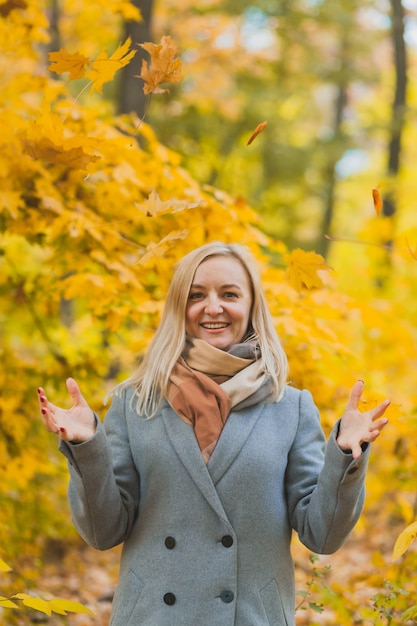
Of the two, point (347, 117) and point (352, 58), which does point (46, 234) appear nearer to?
point (352, 58)

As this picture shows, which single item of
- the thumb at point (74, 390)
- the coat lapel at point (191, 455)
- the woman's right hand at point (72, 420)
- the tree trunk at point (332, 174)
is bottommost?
the tree trunk at point (332, 174)

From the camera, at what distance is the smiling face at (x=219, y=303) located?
234 centimetres

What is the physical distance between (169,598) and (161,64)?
1.50m

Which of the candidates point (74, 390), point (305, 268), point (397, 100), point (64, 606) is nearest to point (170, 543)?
point (64, 606)

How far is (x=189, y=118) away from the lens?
359 inches

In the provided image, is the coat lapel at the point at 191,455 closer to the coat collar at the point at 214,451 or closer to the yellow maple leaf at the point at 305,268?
the coat collar at the point at 214,451

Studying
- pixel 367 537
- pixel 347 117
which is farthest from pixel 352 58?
pixel 367 537

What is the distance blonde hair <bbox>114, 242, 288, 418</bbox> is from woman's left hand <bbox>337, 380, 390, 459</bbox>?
37cm

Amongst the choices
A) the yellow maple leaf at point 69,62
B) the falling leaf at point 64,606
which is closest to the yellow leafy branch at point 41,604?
the falling leaf at point 64,606

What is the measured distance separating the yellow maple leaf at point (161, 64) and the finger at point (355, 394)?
1044 mm

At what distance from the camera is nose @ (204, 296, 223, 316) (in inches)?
91.4

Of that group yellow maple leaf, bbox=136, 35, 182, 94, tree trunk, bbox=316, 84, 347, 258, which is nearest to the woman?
yellow maple leaf, bbox=136, 35, 182, 94

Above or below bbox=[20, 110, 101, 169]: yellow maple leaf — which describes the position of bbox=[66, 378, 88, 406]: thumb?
below

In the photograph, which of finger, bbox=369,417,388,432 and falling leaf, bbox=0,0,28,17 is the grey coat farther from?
falling leaf, bbox=0,0,28,17
